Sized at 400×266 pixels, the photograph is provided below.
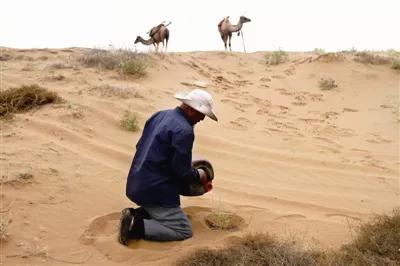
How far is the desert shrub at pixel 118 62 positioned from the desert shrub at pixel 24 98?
2586 mm

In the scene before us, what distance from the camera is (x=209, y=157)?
670 centimetres

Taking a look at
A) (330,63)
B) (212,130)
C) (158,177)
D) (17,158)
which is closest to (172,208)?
(158,177)

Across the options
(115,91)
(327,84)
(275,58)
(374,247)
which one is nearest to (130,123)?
(115,91)

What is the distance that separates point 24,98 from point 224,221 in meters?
3.97

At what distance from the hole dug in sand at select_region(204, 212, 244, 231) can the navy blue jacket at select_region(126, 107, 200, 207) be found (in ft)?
1.51

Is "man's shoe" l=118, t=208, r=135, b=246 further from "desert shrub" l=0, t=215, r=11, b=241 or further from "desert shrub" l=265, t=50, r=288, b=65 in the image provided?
"desert shrub" l=265, t=50, r=288, b=65

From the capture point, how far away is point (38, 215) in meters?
4.46

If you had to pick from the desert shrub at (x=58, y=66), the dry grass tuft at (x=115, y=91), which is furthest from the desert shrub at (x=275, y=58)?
the dry grass tuft at (x=115, y=91)

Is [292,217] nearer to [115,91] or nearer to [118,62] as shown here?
[115,91]

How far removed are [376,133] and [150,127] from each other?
5076mm

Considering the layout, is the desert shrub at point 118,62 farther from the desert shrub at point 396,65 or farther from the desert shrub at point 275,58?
the desert shrub at point 396,65

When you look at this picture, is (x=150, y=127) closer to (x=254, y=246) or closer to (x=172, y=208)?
(x=172, y=208)

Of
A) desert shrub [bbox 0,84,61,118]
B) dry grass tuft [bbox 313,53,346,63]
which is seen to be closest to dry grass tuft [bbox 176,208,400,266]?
desert shrub [bbox 0,84,61,118]

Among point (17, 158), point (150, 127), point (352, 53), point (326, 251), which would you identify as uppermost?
point (352, 53)
